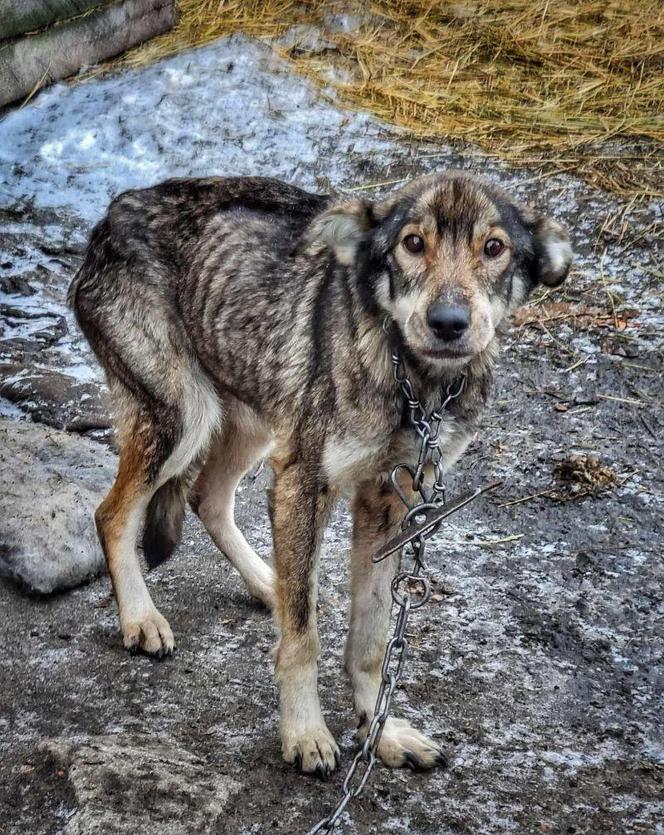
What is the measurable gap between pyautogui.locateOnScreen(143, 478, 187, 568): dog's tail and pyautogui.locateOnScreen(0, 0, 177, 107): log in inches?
196

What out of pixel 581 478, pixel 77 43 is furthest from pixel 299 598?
pixel 77 43

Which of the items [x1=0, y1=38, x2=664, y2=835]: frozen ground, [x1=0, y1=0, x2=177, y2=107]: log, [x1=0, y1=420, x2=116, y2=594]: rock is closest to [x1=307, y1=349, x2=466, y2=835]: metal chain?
[x1=0, y1=38, x2=664, y2=835]: frozen ground

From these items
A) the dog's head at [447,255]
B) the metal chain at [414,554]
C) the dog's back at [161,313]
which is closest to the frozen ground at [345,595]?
the metal chain at [414,554]

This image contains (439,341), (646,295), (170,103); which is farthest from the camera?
(170,103)

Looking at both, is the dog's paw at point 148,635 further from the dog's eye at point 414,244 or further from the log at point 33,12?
the log at point 33,12

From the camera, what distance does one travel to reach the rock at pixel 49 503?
4.67m

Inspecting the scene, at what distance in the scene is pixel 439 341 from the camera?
3.21 meters

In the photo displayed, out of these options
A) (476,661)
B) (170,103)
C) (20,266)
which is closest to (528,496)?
(476,661)

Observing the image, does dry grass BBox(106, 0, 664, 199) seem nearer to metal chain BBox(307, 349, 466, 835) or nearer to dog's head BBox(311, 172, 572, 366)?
dog's head BBox(311, 172, 572, 366)

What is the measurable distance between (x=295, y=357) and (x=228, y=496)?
120cm

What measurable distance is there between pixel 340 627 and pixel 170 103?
217 inches

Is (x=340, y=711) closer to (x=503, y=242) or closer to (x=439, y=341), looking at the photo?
(x=439, y=341)

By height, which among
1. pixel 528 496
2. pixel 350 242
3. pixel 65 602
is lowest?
pixel 528 496

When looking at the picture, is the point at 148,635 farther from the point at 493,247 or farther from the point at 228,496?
the point at 493,247
